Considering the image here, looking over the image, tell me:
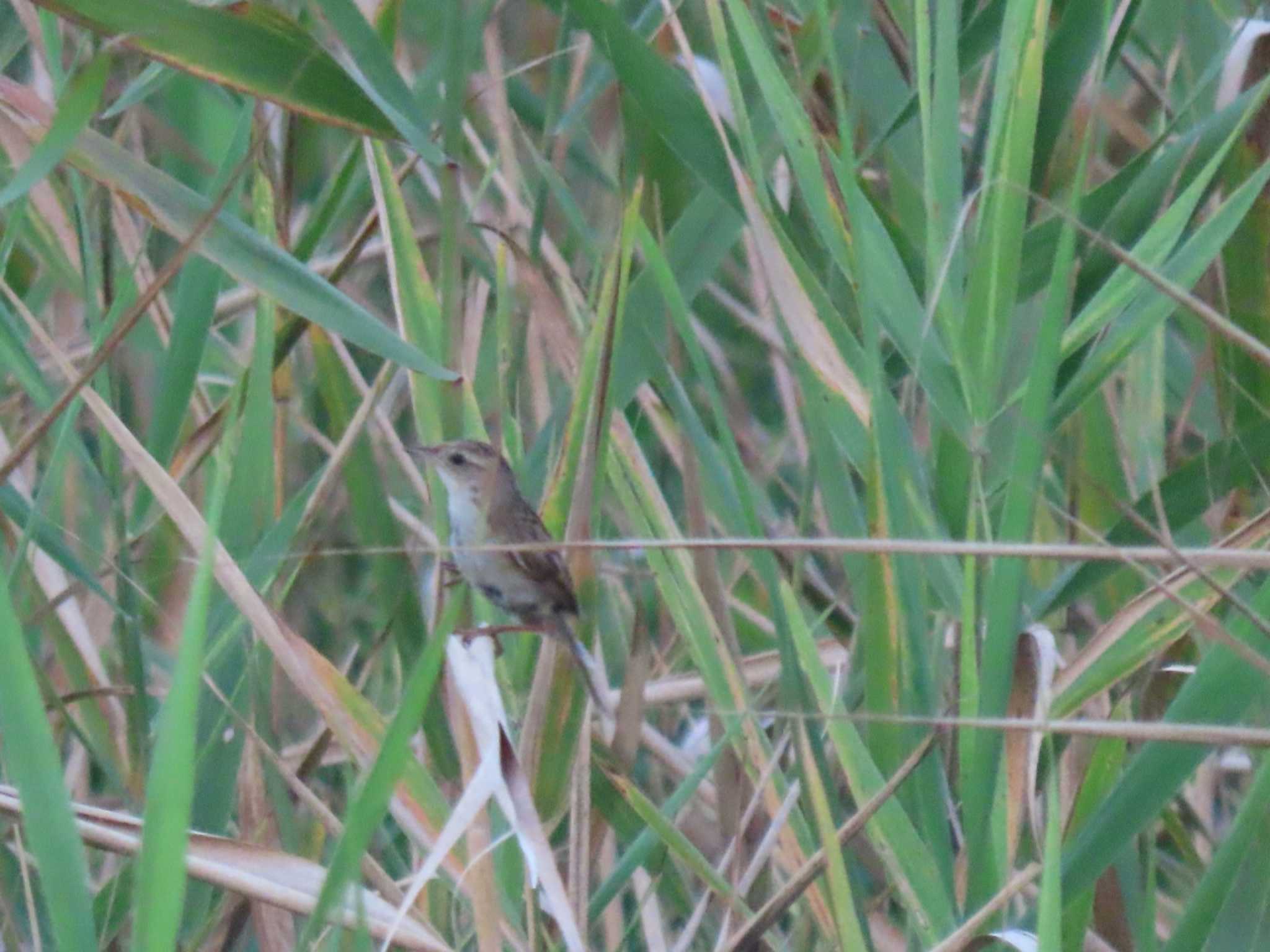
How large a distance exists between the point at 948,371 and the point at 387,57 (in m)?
0.66

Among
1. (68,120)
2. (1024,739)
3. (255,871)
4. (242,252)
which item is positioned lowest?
(255,871)

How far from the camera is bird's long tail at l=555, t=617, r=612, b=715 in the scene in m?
1.87

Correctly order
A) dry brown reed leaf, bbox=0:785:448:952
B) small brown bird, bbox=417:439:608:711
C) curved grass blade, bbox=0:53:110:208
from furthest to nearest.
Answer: small brown bird, bbox=417:439:608:711
dry brown reed leaf, bbox=0:785:448:952
curved grass blade, bbox=0:53:110:208

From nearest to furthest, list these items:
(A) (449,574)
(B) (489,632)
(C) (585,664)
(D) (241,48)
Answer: (D) (241,48) → (C) (585,664) → (B) (489,632) → (A) (449,574)

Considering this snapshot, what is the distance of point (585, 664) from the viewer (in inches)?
73.6

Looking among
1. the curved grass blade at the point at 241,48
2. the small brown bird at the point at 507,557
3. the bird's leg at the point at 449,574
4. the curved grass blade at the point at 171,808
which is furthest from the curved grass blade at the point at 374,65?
the bird's leg at the point at 449,574

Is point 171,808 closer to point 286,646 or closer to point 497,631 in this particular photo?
point 286,646

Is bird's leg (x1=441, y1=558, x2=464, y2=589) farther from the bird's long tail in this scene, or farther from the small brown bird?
the bird's long tail

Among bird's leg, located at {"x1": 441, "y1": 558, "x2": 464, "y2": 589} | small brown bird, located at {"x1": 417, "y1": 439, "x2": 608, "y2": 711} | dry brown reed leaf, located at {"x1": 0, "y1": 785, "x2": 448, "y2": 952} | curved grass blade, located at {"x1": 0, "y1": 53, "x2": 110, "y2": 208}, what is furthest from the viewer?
bird's leg, located at {"x1": 441, "y1": 558, "x2": 464, "y2": 589}

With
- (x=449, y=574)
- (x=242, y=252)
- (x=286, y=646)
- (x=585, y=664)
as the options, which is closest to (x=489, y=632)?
(x=585, y=664)

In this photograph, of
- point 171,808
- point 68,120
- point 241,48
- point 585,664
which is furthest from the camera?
point 585,664

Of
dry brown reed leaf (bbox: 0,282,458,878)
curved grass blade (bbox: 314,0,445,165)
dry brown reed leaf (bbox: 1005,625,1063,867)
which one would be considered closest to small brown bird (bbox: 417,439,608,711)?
dry brown reed leaf (bbox: 0,282,458,878)

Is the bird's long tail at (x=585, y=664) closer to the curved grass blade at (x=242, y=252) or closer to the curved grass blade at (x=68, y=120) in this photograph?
the curved grass blade at (x=242, y=252)

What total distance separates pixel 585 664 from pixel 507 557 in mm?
621
